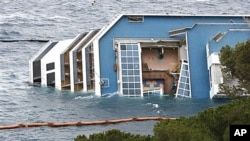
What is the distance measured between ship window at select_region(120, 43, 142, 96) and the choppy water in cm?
143

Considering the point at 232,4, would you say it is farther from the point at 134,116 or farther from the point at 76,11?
the point at 134,116

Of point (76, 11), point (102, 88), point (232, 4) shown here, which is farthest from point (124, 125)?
point (232, 4)

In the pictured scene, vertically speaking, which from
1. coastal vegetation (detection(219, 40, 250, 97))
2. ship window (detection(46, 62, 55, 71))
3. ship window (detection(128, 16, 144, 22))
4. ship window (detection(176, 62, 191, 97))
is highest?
ship window (detection(128, 16, 144, 22))

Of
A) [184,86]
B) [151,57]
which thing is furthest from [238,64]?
[151,57]

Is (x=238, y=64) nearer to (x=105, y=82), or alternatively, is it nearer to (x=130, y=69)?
(x=105, y=82)

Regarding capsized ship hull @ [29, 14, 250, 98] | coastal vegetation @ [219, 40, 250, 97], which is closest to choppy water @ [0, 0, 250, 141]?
capsized ship hull @ [29, 14, 250, 98]

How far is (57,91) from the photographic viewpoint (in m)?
70.5

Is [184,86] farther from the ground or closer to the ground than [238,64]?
closer to the ground

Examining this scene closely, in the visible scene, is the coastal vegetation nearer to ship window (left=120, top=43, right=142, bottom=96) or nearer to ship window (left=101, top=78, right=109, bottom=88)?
ship window (left=101, top=78, right=109, bottom=88)

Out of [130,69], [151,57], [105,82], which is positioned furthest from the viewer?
[151,57]

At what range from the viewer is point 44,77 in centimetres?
7312

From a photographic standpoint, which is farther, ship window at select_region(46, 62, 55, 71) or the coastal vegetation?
ship window at select_region(46, 62, 55, 71)

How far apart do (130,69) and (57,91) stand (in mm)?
7917

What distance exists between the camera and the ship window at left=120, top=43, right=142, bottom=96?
6681 centimetres
